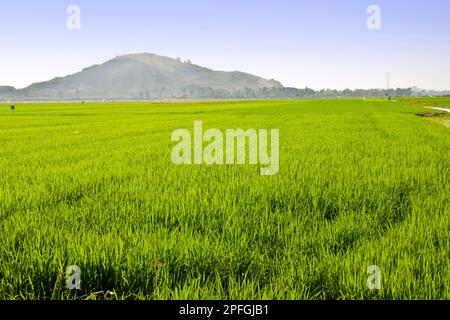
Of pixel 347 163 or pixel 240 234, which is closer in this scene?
pixel 240 234

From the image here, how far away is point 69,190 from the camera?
494 cm

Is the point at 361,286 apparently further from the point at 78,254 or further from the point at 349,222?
the point at 78,254

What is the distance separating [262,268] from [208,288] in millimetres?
433

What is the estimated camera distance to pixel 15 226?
3320 mm

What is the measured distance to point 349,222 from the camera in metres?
3.43

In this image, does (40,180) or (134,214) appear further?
(40,180)

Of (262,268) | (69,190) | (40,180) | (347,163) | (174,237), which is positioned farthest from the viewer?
(347,163)

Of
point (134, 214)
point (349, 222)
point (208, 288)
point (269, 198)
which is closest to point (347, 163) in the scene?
point (269, 198)

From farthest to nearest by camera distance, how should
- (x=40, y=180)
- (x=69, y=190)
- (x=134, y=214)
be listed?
(x=40, y=180) < (x=69, y=190) < (x=134, y=214)

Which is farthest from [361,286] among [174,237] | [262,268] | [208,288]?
[174,237]
